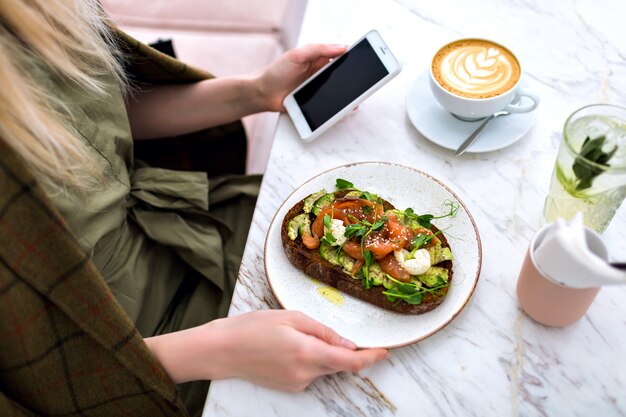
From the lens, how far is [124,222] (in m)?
1.00

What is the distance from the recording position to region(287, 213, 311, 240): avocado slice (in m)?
0.85

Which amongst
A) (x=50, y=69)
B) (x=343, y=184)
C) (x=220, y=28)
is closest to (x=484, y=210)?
(x=343, y=184)

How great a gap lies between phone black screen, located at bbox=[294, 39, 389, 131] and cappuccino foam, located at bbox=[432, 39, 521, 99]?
3.8 inches

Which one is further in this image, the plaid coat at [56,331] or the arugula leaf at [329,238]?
the arugula leaf at [329,238]

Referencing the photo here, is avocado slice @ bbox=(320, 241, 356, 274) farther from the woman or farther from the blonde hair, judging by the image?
the blonde hair

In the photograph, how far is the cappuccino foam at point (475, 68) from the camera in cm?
93

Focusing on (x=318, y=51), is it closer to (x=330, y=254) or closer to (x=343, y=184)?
(x=343, y=184)

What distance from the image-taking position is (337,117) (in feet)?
3.14

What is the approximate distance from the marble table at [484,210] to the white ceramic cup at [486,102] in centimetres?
5

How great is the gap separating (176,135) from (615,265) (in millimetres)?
799

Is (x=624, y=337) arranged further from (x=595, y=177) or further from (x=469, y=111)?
(x=469, y=111)

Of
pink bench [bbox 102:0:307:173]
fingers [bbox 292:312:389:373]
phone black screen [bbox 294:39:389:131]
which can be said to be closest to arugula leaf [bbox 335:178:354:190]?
phone black screen [bbox 294:39:389:131]

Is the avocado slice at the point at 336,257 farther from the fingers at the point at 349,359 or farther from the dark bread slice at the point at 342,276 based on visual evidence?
the fingers at the point at 349,359

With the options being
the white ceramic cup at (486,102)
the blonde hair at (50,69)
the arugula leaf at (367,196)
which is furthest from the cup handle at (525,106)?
the blonde hair at (50,69)
